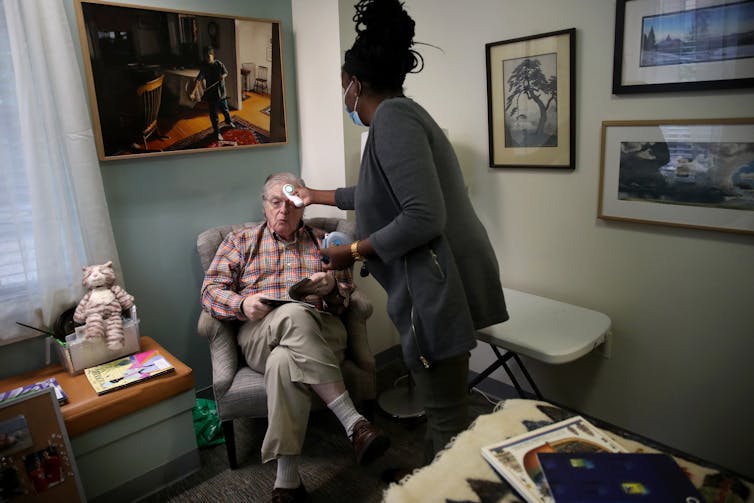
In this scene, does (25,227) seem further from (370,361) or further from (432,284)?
(432,284)

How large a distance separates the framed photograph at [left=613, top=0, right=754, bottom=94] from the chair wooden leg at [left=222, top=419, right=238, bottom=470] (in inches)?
78.0

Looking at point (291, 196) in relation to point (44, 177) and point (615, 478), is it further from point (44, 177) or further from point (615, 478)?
point (615, 478)

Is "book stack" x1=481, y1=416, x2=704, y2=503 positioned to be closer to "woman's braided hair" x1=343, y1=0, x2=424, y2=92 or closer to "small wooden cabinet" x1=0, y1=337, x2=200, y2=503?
"woman's braided hair" x1=343, y1=0, x2=424, y2=92

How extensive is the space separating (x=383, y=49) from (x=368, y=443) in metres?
1.32

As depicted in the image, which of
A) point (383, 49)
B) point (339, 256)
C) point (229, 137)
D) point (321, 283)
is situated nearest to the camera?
point (383, 49)

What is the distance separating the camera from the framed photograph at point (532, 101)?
2102 millimetres

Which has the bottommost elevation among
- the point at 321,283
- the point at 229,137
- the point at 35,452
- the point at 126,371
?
the point at 35,452

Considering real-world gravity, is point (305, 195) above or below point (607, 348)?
above

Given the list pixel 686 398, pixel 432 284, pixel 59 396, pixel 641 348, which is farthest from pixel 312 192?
pixel 686 398

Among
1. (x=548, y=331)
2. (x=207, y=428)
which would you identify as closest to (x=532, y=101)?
(x=548, y=331)

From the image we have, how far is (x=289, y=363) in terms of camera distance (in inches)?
75.6

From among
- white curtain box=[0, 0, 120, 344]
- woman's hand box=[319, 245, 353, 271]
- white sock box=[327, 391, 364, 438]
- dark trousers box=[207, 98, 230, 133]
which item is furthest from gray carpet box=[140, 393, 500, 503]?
dark trousers box=[207, 98, 230, 133]

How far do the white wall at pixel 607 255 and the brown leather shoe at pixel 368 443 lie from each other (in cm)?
A: 96

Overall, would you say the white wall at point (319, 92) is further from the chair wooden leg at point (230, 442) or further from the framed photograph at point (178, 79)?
the chair wooden leg at point (230, 442)
